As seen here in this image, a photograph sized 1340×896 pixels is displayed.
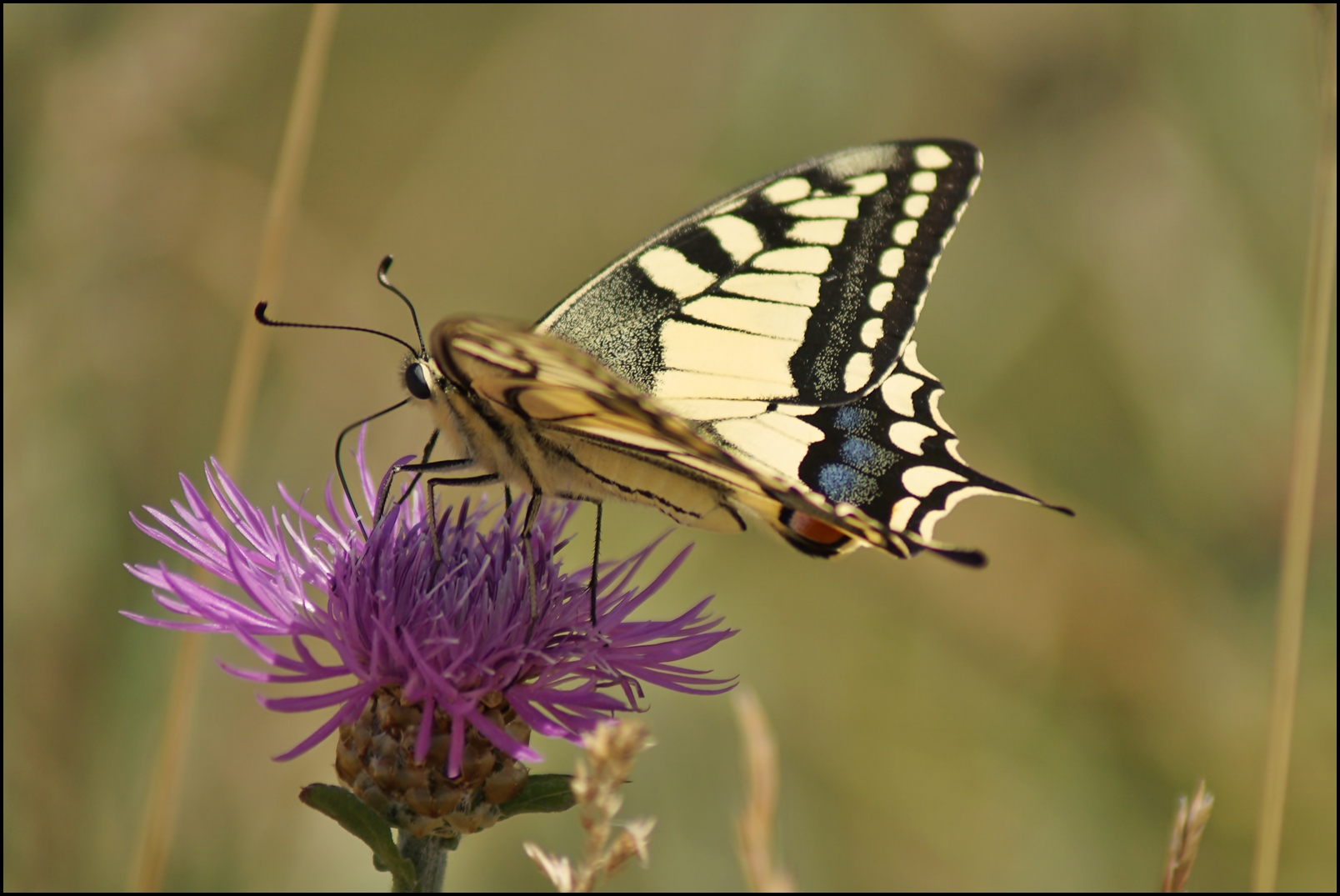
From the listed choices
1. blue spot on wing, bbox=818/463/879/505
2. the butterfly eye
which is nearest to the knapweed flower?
the butterfly eye

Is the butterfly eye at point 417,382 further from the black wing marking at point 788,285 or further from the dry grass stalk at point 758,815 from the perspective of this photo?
the dry grass stalk at point 758,815

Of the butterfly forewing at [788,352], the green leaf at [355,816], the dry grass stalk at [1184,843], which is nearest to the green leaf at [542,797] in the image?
the green leaf at [355,816]

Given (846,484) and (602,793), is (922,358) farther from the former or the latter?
(602,793)

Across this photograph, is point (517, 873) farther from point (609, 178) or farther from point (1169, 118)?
point (1169, 118)

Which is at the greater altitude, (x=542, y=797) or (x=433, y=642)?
(x=433, y=642)

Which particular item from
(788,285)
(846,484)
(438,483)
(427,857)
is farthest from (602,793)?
(788,285)

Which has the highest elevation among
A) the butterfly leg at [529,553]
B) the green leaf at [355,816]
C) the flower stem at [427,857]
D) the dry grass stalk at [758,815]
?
the butterfly leg at [529,553]

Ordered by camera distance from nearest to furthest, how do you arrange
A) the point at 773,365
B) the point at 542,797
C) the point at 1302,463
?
the point at 542,797 < the point at 1302,463 < the point at 773,365
